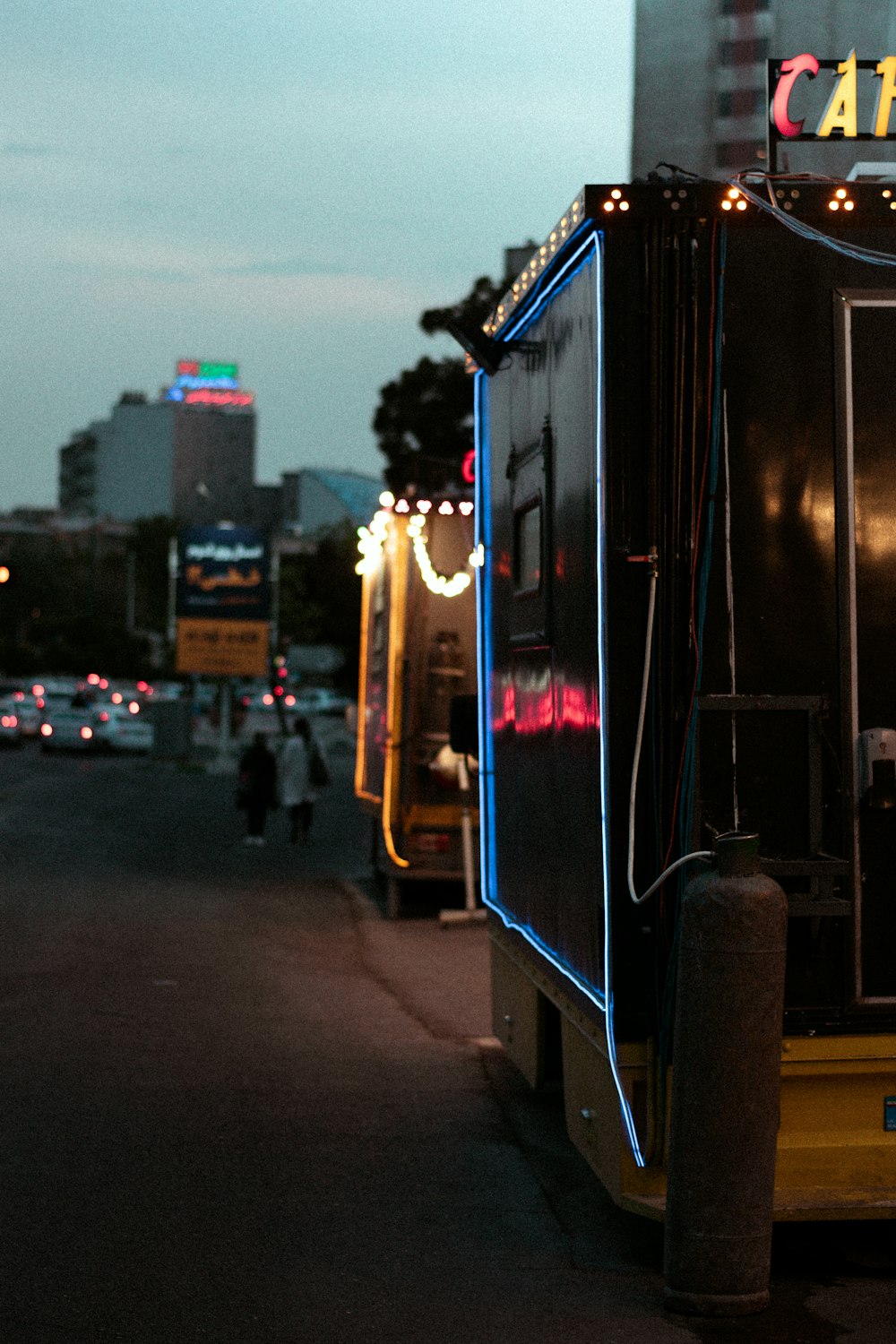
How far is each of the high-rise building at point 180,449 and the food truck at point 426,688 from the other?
524 feet

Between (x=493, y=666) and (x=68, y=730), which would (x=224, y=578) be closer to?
(x=68, y=730)

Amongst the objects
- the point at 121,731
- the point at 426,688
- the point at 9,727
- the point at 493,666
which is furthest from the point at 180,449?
the point at 493,666

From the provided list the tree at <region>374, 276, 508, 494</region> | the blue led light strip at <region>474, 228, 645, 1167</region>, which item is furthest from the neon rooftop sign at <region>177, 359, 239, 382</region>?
the blue led light strip at <region>474, 228, 645, 1167</region>

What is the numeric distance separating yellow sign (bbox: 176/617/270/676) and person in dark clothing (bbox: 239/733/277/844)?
2303 cm

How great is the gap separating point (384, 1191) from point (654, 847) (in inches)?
91.0

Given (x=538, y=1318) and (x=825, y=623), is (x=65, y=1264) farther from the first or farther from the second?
(x=825, y=623)

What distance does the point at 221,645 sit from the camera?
4881cm

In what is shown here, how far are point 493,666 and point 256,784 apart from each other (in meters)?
16.5

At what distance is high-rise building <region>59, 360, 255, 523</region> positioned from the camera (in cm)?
17862

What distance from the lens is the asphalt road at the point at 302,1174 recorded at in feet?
18.8

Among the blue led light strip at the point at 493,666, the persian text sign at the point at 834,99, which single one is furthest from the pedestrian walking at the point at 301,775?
the persian text sign at the point at 834,99

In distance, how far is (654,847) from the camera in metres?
5.77

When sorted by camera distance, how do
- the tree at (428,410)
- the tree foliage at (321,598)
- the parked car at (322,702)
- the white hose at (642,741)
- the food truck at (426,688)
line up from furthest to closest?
the tree foliage at (321,598) → the parked car at (322,702) → the tree at (428,410) → the food truck at (426,688) → the white hose at (642,741)

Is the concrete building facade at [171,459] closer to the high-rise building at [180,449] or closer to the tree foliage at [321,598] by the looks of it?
the high-rise building at [180,449]
